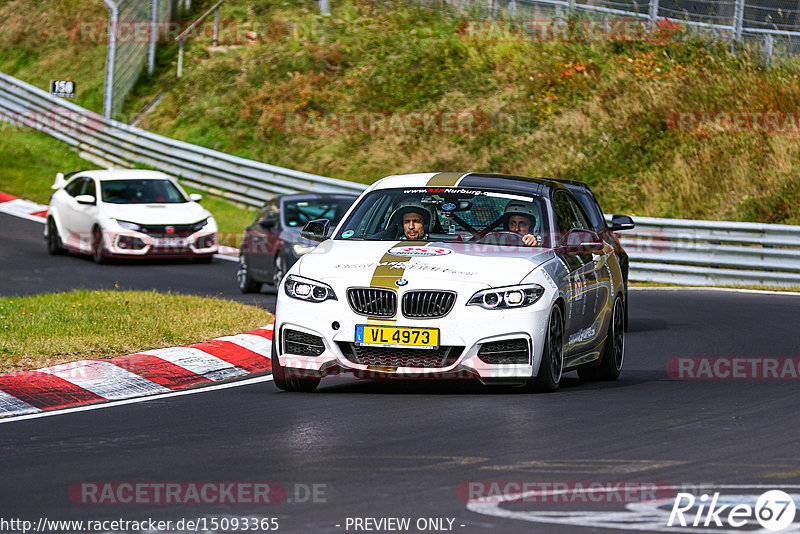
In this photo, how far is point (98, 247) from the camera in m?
23.9

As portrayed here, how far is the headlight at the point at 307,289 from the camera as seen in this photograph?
9.86m

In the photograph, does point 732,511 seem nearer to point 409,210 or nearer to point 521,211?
point 521,211

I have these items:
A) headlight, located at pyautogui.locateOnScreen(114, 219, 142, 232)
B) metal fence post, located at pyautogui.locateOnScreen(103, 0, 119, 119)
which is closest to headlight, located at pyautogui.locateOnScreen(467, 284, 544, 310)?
headlight, located at pyautogui.locateOnScreen(114, 219, 142, 232)

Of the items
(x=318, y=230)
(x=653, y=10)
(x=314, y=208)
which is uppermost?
(x=653, y=10)

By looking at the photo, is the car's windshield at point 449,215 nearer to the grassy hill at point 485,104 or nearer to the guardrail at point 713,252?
the guardrail at point 713,252

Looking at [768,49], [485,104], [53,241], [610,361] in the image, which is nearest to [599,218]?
[610,361]

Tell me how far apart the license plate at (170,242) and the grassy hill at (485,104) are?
8.98 meters

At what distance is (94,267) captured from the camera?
2320 cm

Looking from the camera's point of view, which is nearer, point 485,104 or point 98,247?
point 98,247

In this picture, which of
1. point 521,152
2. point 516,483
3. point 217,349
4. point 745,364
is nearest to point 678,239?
point 521,152

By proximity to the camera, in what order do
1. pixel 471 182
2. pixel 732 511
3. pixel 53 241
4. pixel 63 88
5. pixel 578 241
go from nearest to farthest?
pixel 732 511 → pixel 578 241 → pixel 471 182 → pixel 53 241 → pixel 63 88

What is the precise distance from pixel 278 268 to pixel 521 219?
9.07 meters

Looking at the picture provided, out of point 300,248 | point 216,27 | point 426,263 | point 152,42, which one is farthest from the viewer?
point 216,27

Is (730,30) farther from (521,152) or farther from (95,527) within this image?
(95,527)
